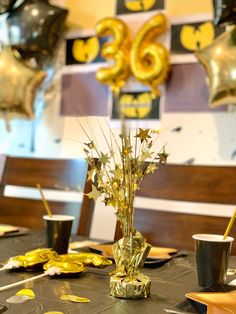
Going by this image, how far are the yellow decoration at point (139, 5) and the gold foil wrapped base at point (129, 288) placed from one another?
1.74 meters

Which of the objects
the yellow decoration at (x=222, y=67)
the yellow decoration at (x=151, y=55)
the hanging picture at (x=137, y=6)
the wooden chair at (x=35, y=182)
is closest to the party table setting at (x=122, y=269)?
the wooden chair at (x=35, y=182)

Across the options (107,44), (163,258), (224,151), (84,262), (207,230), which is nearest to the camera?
(84,262)

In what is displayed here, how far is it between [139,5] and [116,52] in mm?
275

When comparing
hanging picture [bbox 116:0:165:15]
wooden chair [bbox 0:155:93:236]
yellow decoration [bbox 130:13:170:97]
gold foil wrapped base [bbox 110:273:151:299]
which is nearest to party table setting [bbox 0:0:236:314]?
gold foil wrapped base [bbox 110:273:151:299]

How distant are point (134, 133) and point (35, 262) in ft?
1.09

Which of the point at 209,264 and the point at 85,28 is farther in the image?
the point at 85,28

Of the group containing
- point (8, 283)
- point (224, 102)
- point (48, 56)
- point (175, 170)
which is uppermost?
point (48, 56)

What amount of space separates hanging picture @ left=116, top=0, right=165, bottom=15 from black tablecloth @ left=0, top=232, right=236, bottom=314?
149 cm

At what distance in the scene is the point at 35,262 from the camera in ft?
3.13

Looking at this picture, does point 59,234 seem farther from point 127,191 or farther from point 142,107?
point 142,107

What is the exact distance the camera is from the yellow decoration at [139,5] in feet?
7.52

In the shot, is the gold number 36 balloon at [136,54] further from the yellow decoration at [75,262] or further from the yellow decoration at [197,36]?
the yellow decoration at [75,262]

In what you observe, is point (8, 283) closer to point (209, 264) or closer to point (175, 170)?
point (209, 264)

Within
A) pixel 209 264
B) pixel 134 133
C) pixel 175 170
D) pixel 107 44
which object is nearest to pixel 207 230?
pixel 175 170
